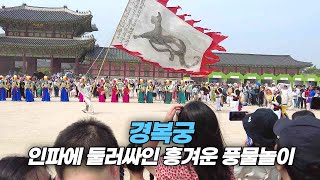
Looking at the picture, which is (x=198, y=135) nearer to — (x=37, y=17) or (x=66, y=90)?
(x=66, y=90)

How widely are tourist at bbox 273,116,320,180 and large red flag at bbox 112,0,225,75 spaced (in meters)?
4.50

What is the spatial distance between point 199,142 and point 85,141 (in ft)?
2.75

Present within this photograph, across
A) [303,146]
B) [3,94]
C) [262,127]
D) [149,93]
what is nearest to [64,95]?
[3,94]

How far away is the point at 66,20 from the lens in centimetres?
3622

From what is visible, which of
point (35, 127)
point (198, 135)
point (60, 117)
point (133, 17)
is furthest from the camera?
point (60, 117)

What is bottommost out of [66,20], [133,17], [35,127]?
[35,127]

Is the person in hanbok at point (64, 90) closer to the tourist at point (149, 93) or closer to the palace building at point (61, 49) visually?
the tourist at point (149, 93)

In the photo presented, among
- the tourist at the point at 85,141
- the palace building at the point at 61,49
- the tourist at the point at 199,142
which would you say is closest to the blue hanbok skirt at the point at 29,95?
the palace building at the point at 61,49

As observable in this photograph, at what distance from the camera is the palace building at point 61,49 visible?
114ft

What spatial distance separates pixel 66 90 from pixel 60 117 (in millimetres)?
9522

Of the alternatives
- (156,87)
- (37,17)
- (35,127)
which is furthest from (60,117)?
(37,17)

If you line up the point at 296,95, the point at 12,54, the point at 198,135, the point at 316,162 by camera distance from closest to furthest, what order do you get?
the point at 316,162
the point at 198,135
the point at 296,95
the point at 12,54

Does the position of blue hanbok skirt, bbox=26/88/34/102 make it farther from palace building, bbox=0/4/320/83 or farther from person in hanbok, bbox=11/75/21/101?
palace building, bbox=0/4/320/83

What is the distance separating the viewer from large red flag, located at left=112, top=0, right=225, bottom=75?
6.31 m
